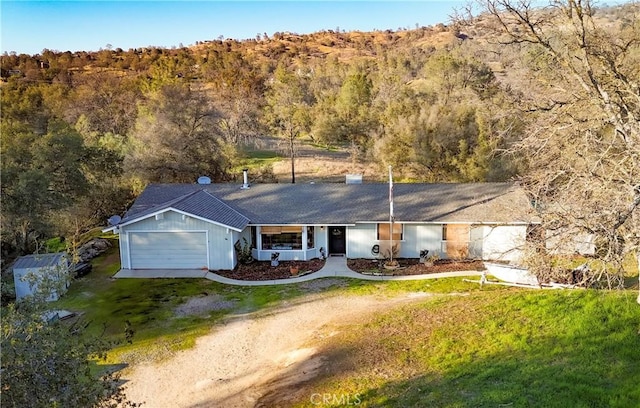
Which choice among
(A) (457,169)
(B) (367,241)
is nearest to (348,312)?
(B) (367,241)

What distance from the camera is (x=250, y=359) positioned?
1343cm

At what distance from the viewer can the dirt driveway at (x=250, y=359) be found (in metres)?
11.7

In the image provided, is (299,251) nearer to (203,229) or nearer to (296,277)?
(296,277)

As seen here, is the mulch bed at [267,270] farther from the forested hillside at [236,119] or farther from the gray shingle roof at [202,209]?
the forested hillside at [236,119]

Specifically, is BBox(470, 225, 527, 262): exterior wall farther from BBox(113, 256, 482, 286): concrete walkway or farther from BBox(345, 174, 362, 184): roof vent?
BBox(345, 174, 362, 184): roof vent

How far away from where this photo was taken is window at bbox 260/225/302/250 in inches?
869

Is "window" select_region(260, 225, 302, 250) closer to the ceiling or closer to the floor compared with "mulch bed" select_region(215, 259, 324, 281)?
closer to the ceiling

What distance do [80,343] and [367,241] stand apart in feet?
52.2

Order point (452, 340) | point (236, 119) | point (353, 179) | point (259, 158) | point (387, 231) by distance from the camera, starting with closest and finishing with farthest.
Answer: point (452, 340) → point (387, 231) → point (353, 179) → point (259, 158) → point (236, 119)

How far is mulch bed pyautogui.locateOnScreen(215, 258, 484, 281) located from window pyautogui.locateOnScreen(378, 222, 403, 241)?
102 cm

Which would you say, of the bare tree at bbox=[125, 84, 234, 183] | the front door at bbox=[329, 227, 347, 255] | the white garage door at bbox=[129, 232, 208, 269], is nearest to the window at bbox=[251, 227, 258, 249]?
the white garage door at bbox=[129, 232, 208, 269]

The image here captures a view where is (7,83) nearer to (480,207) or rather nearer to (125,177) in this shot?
(125,177)

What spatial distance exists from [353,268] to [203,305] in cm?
656

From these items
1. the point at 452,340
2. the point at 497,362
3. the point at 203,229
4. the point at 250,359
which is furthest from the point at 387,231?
the point at 497,362
